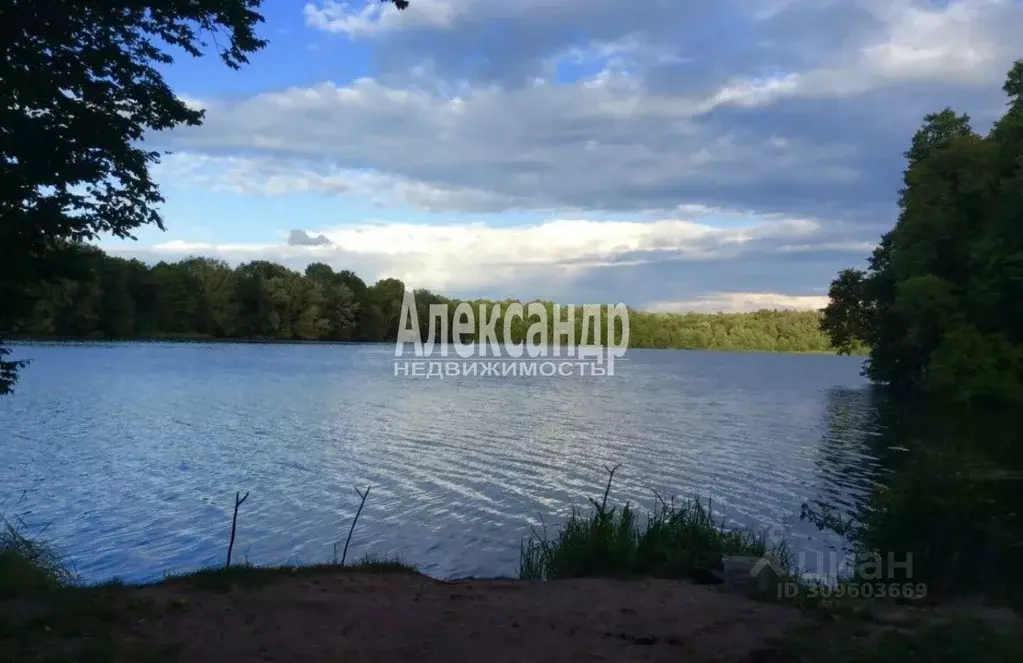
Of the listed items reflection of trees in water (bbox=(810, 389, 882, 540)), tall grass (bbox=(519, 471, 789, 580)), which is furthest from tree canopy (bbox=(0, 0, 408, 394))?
reflection of trees in water (bbox=(810, 389, 882, 540))

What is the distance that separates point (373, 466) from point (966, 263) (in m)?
32.2

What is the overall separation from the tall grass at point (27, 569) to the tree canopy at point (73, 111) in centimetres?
215

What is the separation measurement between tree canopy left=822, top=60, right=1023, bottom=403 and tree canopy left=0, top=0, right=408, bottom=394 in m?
32.6

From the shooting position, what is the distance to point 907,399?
47.0m

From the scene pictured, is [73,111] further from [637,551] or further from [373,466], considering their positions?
[373,466]

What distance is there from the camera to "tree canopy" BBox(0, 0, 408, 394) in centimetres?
930

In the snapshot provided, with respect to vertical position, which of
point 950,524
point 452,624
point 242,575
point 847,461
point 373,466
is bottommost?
point 847,461

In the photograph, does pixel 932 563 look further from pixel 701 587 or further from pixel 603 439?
Result: pixel 603 439

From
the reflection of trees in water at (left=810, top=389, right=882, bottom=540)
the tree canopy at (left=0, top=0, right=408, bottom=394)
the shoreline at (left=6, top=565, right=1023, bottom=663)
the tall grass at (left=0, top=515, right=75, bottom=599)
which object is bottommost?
the reflection of trees in water at (left=810, top=389, right=882, bottom=540)

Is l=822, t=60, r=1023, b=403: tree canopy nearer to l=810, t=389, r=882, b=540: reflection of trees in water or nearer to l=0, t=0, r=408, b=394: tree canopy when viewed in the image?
l=810, t=389, r=882, b=540: reflection of trees in water

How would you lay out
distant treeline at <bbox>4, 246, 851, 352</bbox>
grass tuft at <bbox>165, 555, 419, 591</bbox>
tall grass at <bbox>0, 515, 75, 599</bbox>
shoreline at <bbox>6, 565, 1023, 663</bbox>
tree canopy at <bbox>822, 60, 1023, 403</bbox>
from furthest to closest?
distant treeline at <bbox>4, 246, 851, 352</bbox> < tree canopy at <bbox>822, 60, 1023, 403</bbox> < grass tuft at <bbox>165, 555, 419, 591</bbox> < tall grass at <bbox>0, 515, 75, 599</bbox> < shoreline at <bbox>6, 565, 1023, 663</bbox>

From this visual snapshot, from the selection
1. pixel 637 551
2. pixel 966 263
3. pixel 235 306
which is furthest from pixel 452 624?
pixel 235 306

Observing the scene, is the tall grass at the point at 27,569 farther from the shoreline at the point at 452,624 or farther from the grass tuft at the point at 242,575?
the grass tuft at the point at 242,575

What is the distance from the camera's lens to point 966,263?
40.3 metres
